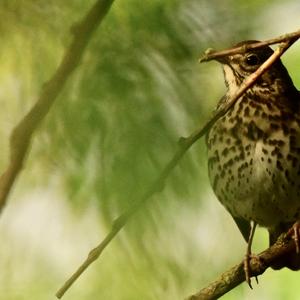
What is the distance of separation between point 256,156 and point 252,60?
20cm

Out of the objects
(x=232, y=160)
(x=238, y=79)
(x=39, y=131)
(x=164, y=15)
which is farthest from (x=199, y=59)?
(x=232, y=160)

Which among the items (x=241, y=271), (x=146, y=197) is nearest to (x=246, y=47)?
(x=146, y=197)

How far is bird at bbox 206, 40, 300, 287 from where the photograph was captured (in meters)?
1.67

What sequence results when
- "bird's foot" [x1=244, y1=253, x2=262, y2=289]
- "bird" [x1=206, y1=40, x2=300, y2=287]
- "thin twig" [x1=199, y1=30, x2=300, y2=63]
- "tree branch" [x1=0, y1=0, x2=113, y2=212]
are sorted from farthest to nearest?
1. "bird" [x1=206, y1=40, x2=300, y2=287]
2. "bird's foot" [x1=244, y1=253, x2=262, y2=289]
3. "thin twig" [x1=199, y1=30, x2=300, y2=63]
4. "tree branch" [x1=0, y1=0, x2=113, y2=212]

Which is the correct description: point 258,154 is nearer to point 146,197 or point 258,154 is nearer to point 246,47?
point 246,47

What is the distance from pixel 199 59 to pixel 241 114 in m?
1.01

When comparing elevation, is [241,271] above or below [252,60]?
below

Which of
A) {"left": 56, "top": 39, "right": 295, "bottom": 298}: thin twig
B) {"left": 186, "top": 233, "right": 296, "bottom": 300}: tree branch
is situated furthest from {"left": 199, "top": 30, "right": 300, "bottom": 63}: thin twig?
{"left": 186, "top": 233, "right": 296, "bottom": 300}: tree branch

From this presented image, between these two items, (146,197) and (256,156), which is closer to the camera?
(146,197)

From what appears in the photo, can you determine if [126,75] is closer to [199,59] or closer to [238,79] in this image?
[199,59]

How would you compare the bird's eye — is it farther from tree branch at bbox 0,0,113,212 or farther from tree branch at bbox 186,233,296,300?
tree branch at bbox 0,0,113,212

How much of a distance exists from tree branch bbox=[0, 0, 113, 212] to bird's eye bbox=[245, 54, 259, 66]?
0.94 metres

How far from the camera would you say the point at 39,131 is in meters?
0.70

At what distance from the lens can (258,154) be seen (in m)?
1.67
